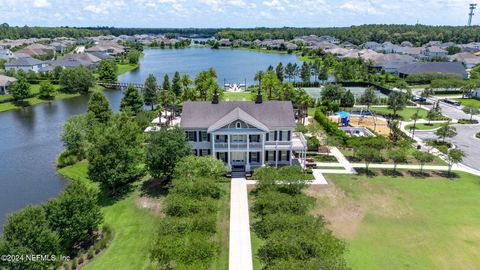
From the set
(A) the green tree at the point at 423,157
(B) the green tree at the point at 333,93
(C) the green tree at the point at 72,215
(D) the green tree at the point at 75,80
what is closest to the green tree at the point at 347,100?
(B) the green tree at the point at 333,93

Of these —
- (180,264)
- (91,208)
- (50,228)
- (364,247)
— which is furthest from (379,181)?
(50,228)

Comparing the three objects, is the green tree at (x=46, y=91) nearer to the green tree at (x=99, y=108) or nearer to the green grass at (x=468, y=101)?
the green tree at (x=99, y=108)

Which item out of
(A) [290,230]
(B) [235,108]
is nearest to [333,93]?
(B) [235,108]

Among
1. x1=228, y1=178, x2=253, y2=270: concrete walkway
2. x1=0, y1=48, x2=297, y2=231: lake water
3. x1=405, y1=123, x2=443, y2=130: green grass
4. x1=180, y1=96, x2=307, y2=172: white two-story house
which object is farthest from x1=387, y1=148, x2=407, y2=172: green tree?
x1=0, y1=48, x2=297, y2=231: lake water

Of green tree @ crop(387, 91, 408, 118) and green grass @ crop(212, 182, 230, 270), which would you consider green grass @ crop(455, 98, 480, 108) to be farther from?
green grass @ crop(212, 182, 230, 270)

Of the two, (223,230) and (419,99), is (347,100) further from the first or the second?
(223,230)

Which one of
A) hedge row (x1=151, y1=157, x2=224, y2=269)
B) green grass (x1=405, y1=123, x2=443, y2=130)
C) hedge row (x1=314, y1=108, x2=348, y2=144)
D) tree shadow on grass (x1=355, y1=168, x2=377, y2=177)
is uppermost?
hedge row (x1=151, y1=157, x2=224, y2=269)
